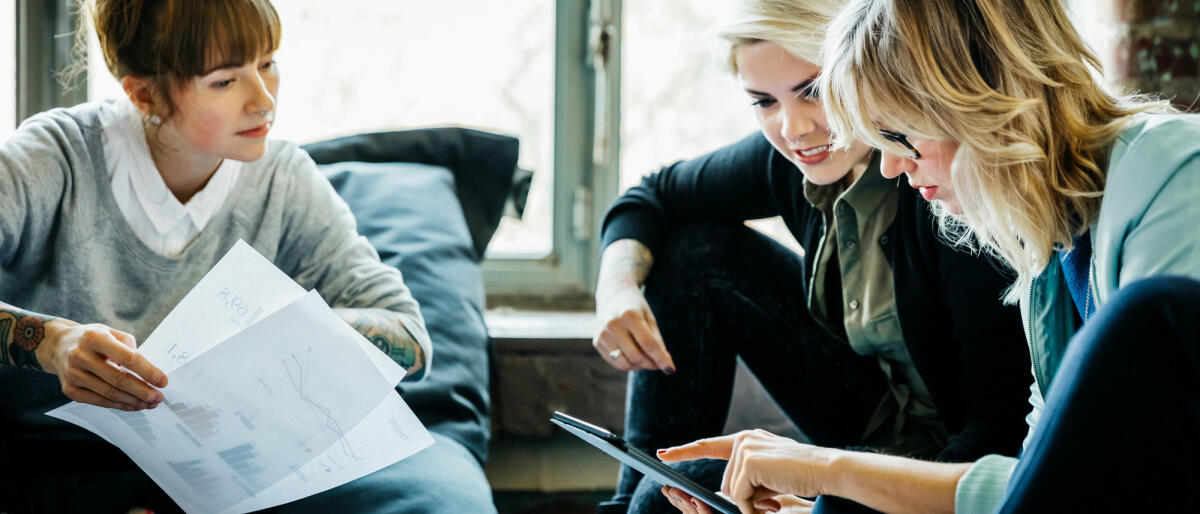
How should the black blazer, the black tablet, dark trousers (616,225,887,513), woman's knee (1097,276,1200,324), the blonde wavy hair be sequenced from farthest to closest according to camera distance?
dark trousers (616,225,887,513), the black blazer, the black tablet, the blonde wavy hair, woman's knee (1097,276,1200,324)

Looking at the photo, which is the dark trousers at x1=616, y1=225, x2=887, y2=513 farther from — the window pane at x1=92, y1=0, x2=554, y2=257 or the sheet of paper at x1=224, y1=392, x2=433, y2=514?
the window pane at x1=92, y1=0, x2=554, y2=257

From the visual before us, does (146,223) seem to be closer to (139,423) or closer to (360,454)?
(139,423)

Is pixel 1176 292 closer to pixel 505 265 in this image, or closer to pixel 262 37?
pixel 262 37

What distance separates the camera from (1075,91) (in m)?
0.78

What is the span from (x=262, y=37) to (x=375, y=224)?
46cm

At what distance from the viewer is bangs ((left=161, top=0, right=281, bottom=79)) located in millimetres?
1048

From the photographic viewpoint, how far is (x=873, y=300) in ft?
3.58

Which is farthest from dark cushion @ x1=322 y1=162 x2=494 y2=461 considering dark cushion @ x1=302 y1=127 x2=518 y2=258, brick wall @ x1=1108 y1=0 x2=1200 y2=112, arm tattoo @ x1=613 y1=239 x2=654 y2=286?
brick wall @ x1=1108 y1=0 x2=1200 y2=112

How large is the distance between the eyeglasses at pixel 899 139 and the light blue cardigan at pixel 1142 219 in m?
0.14

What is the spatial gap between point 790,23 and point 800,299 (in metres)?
0.34

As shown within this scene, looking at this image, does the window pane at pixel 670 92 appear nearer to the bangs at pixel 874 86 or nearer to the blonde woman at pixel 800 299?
the blonde woman at pixel 800 299

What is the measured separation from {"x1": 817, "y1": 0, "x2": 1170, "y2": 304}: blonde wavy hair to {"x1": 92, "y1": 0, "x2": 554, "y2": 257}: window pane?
1133 mm

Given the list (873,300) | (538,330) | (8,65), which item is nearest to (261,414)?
(873,300)

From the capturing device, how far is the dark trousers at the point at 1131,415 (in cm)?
59
